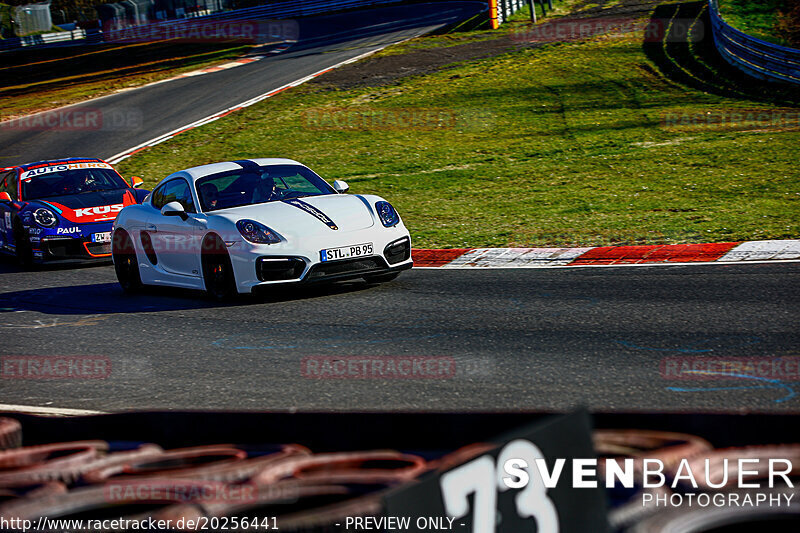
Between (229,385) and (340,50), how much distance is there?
90.9 ft

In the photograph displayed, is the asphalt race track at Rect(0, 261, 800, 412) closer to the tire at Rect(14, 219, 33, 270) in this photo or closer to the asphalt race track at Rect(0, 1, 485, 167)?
the tire at Rect(14, 219, 33, 270)

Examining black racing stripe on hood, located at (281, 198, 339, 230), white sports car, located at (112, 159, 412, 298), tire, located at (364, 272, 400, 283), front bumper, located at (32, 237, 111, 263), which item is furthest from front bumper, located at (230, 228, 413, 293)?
front bumper, located at (32, 237, 111, 263)

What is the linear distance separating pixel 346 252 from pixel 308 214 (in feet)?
1.94

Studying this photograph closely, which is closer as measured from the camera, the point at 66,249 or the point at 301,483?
the point at 301,483

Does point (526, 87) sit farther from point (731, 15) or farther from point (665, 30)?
point (731, 15)

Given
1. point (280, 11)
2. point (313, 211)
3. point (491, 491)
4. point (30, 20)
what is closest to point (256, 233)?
point (313, 211)

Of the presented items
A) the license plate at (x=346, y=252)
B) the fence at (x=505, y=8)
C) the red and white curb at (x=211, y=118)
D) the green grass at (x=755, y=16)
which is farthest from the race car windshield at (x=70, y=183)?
the fence at (x=505, y=8)

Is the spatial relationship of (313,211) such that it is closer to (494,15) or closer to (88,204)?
(88,204)

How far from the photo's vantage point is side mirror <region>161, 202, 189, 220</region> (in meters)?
9.14

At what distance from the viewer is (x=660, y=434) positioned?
3.12 meters

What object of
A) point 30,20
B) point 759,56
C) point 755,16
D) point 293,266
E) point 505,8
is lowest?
point 293,266

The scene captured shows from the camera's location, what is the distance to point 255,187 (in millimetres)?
9414

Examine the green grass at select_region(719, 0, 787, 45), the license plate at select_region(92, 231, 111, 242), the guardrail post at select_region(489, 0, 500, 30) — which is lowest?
the license plate at select_region(92, 231, 111, 242)

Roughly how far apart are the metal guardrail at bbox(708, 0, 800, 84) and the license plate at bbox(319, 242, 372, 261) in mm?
13953
